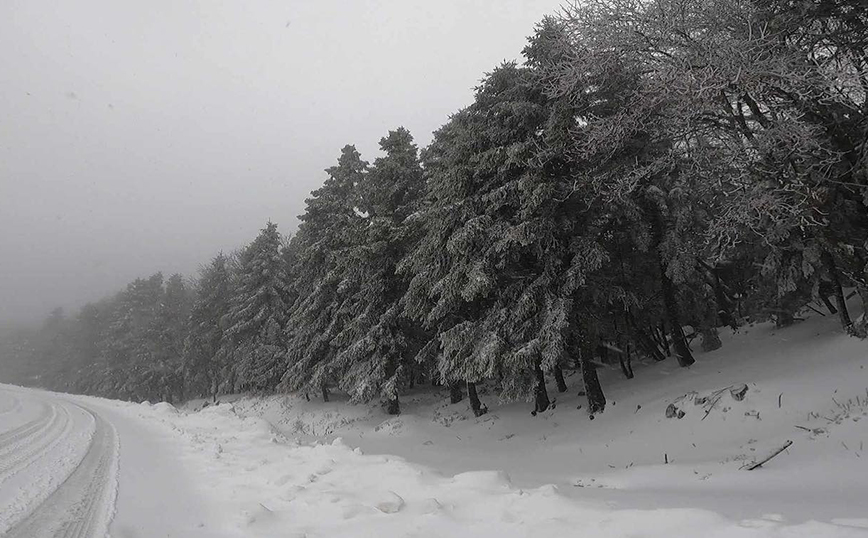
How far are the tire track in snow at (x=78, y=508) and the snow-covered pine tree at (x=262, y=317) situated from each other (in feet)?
68.5

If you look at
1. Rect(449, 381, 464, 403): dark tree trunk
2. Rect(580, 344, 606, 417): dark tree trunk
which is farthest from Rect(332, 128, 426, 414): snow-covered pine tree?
Rect(580, 344, 606, 417): dark tree trunk

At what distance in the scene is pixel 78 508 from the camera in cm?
682

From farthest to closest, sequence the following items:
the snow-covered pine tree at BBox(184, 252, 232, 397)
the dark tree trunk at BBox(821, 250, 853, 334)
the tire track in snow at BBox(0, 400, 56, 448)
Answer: the snow-covered pine tree at BBox(184, 252, 232, 397) → the tire track in snow at BBox(0, 400, 56, 448) → the dark tree trunk at BBox(821, 250, 853, 334)

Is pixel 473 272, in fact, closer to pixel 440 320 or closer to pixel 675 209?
pixel 440 320

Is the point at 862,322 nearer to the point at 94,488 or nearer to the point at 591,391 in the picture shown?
the point at 591,391

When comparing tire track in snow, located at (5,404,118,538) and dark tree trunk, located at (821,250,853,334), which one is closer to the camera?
tire track in snow, located at (5,404,118,538)

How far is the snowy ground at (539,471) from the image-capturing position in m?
5.10

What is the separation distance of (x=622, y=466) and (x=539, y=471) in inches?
72.6

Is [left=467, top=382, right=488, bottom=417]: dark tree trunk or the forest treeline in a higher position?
the forest treeline

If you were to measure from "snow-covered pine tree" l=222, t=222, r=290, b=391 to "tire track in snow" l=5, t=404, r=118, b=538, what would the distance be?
20892 mm

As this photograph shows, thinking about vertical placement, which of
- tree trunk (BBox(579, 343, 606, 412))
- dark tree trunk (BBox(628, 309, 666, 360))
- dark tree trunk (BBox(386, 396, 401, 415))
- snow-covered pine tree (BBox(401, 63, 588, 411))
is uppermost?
snow-covered pine tree (BBox(401, 63, 588, 411))

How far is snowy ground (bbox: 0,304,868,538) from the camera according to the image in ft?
16.7

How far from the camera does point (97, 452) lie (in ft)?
38.2

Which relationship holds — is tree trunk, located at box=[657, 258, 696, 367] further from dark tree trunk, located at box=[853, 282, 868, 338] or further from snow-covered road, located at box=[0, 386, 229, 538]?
snow-covered road, located at box=[0, 386, 229, 538]
